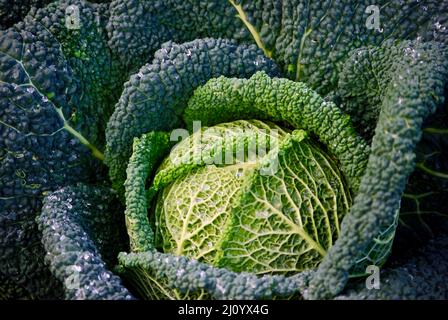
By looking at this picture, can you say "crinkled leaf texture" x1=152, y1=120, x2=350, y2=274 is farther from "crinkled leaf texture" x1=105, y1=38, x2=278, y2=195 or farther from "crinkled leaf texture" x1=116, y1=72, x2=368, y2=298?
"crinkled leaf texture" x1=105, y1=38, x2=278, y2=195

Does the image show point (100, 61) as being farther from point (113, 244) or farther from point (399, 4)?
point (399, 4)

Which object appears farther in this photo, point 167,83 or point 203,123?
point 203,123

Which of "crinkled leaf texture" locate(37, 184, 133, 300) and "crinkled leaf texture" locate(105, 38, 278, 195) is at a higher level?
"crinkled leaf texture" locate(105, 38, 278, 195)

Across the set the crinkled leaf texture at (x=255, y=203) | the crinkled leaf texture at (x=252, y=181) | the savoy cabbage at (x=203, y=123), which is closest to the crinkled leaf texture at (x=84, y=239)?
the savoy cabbage at (x=203, y=123)

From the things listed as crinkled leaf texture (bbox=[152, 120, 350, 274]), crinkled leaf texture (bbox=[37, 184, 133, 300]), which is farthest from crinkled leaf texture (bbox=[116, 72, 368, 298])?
crinkled leaf texture (bbox=[37, 184, 133, 300])

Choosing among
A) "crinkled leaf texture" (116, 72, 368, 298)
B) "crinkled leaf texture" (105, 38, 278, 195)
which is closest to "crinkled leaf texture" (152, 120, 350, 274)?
"crinkled leaf texture" (116, 72, 368, 298)

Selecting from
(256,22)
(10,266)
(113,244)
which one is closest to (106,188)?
(113,244)

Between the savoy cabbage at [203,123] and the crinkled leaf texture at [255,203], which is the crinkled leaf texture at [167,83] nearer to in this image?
the savoy cabbage at [203,123]

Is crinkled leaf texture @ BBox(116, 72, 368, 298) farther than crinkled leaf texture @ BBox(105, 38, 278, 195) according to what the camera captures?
No

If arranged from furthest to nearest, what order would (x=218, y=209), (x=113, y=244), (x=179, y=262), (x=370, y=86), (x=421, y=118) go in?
1. (x=113, y=244)
2. (x=370, y=86)
3. (x=218, y=209)
4. (x=179, y=262)
5. (x=421, y=118)

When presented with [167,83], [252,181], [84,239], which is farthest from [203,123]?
[84,239]

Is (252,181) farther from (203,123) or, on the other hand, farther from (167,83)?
(167,83)
